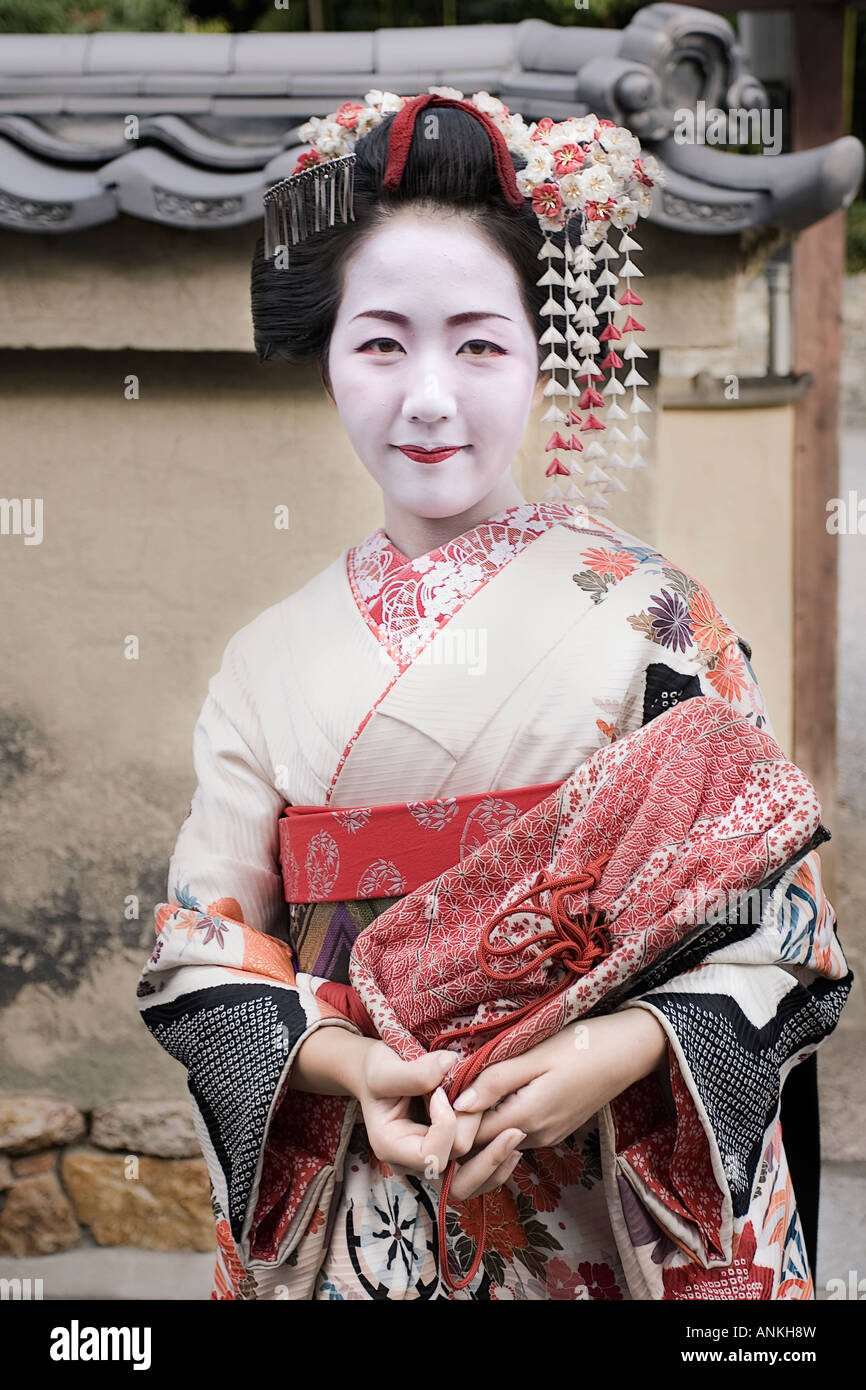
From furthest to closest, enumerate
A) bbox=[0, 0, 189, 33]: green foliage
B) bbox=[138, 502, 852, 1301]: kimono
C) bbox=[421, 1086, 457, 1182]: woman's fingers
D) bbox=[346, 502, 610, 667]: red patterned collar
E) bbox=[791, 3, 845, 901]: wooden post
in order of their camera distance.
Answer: bbox=[0, 0, 189, 33]: green foliage → bbox=[791, 3, 845, 901]: wooden post → bbox=[346, 502, 610, 667]: red patterned collar → bbox=[138, 502, 852, 1301]: kimono → bbox=[421, 1086, 457, 1182]: woman's fingers

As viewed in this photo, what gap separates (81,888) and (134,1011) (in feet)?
0.95

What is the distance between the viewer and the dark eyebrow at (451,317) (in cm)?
151

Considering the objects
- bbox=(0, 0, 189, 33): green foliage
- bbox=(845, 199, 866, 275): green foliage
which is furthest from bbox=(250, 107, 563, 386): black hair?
bbox=(0, 0, 189, 33): green foliage

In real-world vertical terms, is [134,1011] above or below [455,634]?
below

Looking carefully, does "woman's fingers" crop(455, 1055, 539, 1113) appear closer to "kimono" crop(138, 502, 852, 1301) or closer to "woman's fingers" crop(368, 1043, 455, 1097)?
"woman's fingers" crop(368, 1043, 455, 1097)

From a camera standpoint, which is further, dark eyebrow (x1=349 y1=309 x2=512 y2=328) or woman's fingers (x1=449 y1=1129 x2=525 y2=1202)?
dark eyebrow (x1=349 y1=309 x2=512 y2=328)

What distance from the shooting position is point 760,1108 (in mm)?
1459

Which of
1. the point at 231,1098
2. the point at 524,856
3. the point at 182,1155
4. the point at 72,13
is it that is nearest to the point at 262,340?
the point at 524,856

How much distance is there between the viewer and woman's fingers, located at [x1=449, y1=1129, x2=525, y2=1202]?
4.43ft

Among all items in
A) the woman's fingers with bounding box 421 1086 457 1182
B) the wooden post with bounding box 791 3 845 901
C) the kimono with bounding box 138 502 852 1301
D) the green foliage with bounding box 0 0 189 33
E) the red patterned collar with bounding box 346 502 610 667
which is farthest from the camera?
the green foliage with bounding box 0 0 189 33

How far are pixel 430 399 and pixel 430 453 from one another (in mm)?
70

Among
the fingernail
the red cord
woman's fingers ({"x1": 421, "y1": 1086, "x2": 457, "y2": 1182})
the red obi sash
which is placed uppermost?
the red obi sash

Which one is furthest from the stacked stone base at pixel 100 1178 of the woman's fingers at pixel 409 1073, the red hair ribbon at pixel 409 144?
the red hair ribbon at pixel 409 144
